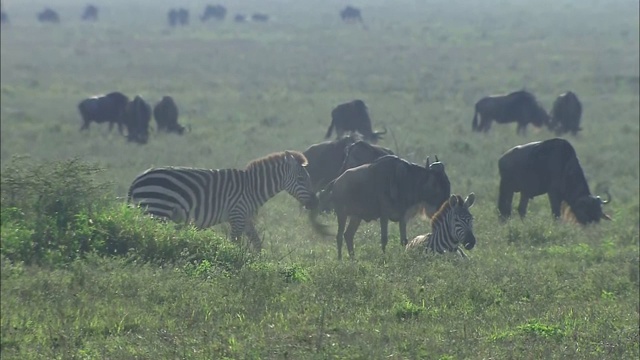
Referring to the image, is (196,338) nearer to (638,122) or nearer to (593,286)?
(593,286)

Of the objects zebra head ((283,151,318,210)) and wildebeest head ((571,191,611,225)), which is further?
wildebeest head ((571,191,611,225))

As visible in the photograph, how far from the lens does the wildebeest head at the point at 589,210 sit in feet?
51.0

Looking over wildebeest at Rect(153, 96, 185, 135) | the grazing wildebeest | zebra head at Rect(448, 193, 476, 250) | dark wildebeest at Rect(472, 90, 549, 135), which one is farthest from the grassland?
the grazing wildebeest

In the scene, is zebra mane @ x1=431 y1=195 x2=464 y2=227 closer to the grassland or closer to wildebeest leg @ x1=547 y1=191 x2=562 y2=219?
the grassland

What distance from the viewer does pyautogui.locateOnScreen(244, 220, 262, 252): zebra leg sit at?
12.3 m

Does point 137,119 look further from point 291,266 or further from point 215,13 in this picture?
point 215,13

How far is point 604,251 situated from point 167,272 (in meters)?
5.83

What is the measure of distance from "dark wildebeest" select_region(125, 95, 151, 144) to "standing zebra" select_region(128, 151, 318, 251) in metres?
13.3

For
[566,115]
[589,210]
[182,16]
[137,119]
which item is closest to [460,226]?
[589,210]

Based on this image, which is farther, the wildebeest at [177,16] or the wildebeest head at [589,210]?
the wildebeest at [177,16]

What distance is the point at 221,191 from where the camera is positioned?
42.7 ft

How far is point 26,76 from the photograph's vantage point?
4212cm

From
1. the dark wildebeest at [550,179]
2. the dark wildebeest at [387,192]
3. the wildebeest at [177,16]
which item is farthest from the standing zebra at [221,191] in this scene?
the wildebeest at [177,16]

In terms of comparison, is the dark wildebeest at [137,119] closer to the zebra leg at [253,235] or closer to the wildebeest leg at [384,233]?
the zebra leg at [253,235]
